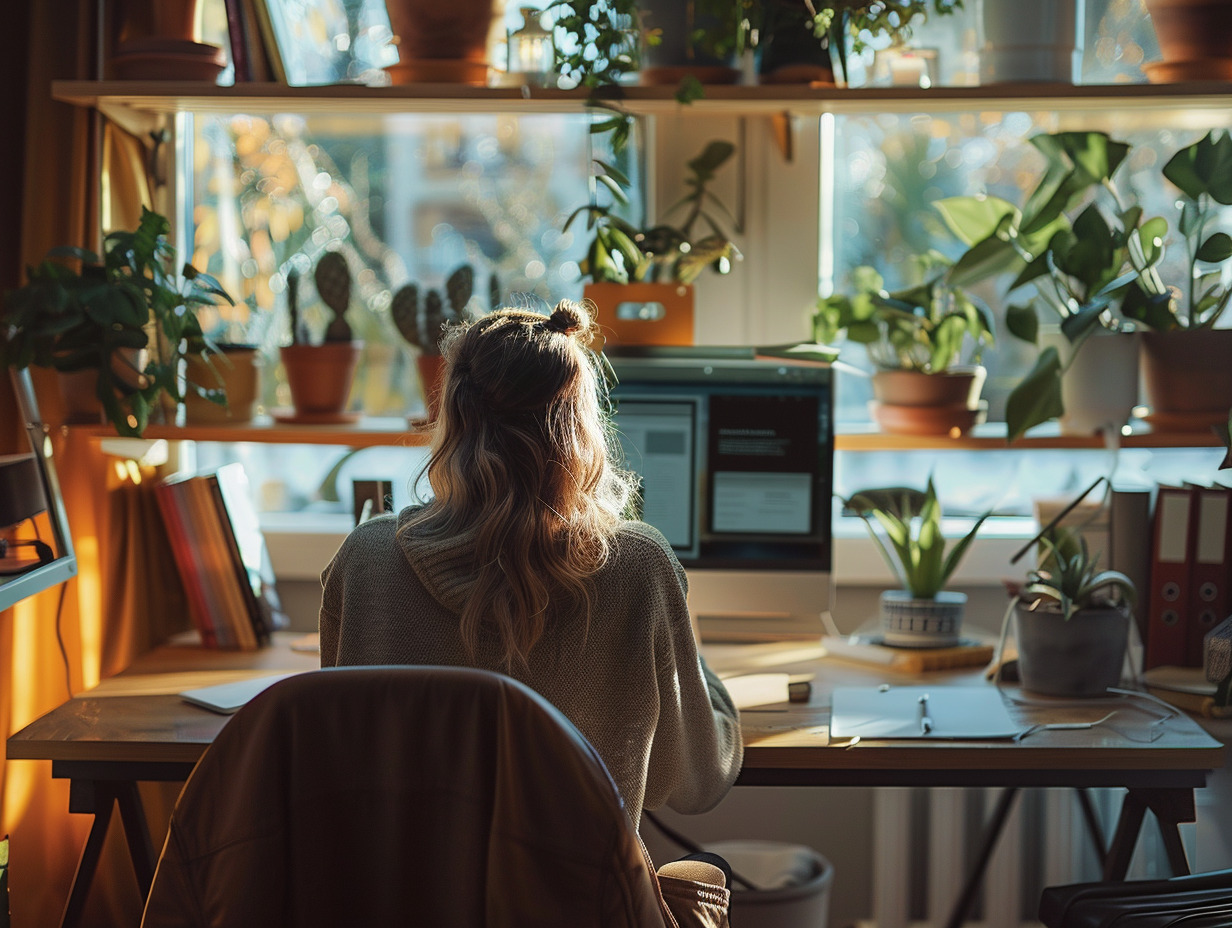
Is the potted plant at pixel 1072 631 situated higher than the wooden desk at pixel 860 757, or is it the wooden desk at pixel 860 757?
the potted plant at pixel 1072 631

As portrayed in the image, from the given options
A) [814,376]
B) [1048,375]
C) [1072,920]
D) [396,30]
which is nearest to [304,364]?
[396,30]

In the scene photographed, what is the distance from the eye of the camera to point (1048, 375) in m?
1.79

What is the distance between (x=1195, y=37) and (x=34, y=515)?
1812 mm

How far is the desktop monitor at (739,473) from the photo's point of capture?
1.79m

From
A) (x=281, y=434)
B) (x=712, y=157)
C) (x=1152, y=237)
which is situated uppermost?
(x=712, y=157)

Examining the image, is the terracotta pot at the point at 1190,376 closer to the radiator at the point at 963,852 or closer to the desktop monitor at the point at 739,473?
the desktop monitor at the point at 739,473

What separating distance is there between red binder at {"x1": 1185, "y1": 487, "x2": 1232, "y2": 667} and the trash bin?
2.30ft

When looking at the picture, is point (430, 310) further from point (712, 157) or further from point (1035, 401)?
point (1035, 401)

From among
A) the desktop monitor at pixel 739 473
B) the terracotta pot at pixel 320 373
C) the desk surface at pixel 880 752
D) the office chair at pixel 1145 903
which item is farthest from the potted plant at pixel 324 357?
the office chair at pixel 1145 903

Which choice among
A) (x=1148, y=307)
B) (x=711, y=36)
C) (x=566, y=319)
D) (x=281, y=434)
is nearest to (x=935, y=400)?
(x=1148, y=307)

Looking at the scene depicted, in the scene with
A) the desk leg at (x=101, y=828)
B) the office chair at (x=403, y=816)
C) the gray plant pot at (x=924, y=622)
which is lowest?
the desk leg at (x=101, y=828)

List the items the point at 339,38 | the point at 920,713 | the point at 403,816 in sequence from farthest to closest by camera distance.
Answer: the point at 339,38, the point at 920,713, the point at 403,816

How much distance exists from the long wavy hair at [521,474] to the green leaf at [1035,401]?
0.79 m

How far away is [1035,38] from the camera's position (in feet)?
5.84
